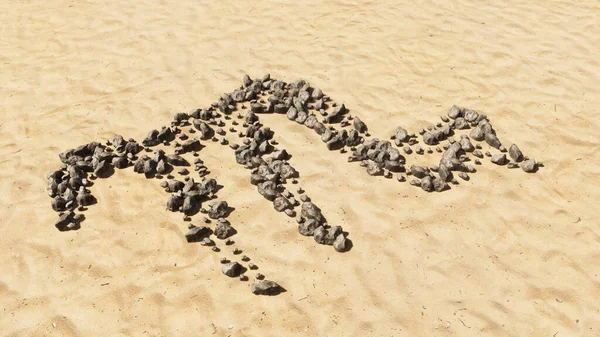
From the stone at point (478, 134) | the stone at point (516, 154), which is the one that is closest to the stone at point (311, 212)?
the stone at point (478, 134)

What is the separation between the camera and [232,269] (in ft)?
15.4

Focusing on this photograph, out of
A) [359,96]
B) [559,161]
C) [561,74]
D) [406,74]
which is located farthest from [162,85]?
[561,74]

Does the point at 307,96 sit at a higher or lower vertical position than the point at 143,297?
higher

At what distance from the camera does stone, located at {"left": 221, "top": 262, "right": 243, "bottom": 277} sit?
468 centimetres

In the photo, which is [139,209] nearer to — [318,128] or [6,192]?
[6,192]

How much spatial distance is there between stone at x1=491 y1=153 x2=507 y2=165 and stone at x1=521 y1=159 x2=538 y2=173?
21cm

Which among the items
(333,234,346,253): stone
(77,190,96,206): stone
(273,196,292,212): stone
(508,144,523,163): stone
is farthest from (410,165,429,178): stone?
(77,190,96,206): stone

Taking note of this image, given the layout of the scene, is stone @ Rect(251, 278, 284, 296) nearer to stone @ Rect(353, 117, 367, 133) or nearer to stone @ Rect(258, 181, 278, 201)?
stone @ Rect(258, 181, 278, 201)

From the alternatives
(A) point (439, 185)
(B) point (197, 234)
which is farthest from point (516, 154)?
(B) point (197, 234)

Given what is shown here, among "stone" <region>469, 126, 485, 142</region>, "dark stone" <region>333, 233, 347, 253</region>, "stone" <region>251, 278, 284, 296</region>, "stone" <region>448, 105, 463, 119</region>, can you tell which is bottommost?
"stone" <region>251, 278, 284, 296</region>

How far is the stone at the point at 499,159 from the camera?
594 centimetres

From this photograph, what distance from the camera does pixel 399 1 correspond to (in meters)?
9.52

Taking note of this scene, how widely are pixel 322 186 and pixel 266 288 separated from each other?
1.54 metres

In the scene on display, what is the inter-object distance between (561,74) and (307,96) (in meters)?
3.85
